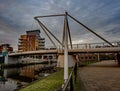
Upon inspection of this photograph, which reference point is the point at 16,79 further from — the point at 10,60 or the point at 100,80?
the point at 10,60

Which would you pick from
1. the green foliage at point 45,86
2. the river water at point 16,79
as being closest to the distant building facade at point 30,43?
the river water at point 16,79

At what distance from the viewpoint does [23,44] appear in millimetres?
124438

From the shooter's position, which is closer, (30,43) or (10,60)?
(10,60)

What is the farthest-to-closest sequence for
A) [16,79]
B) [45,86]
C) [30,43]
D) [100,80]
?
[30,43]
[16,79]
[45,86]
[100,80]

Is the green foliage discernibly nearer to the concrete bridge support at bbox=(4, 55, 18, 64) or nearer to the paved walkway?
the paved walkway

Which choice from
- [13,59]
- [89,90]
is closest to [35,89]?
[89,90]

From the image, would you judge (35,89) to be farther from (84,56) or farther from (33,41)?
(33,41)

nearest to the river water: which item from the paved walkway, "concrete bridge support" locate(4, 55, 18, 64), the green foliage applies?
the green foliage

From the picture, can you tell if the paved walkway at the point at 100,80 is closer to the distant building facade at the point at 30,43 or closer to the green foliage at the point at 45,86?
the green foliage at the point at 45,86

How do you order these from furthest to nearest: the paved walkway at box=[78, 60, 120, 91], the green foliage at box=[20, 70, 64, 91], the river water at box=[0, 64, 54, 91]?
the river water at box=[0, 64, 54, 91], the green foliage at box=[20, 70, 64, 91], the paved walkway at box=[78, 60, 120, 91]

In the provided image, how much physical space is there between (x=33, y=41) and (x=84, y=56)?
4961 centimetres

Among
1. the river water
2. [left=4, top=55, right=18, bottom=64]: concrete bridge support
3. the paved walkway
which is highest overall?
[left=4, top=55, right=18, bottom=64]: concrete bridge support

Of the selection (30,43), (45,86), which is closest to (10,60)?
(45,86)

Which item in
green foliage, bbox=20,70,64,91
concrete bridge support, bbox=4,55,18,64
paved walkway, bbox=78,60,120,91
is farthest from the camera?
concrete bridge support, bbox=4,55,18,64
